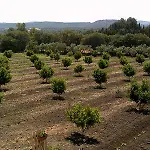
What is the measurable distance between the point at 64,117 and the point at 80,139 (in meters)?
5.12

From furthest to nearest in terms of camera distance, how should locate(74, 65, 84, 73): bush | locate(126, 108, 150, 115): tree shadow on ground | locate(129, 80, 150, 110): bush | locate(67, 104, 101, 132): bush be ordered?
locate(74, 65, 84, 73): bush, locate(126, 108, 150, 115): tree shadow on ground, locate(129, 80, 150, 110): bush, locate(67, 104, 101, 132): bush

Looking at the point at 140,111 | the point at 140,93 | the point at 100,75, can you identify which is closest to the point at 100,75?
the point at 100,75

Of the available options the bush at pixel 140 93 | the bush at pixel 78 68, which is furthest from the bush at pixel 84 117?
the bush at pixel 78 68

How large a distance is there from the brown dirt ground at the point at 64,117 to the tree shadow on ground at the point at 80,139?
19 centimetres

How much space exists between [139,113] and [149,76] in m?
21.1

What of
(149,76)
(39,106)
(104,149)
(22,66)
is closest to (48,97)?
(39,106)

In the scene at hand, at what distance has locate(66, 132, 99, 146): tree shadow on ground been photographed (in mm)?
20708

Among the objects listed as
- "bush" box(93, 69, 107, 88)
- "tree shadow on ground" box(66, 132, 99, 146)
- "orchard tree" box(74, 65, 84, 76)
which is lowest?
"tree shadow on ground" box(66, 132, 99, 146)

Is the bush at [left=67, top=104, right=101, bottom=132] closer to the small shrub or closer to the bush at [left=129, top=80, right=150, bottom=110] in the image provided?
the bush at [left=129, top=80, right=150, bottom=110]

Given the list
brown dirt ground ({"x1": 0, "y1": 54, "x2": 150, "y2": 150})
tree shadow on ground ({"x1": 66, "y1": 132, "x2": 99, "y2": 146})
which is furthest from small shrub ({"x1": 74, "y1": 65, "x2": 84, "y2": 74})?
tree shadow on ground ({"x1": 66, "y1": 132, "x2": 99, "y2": 146})

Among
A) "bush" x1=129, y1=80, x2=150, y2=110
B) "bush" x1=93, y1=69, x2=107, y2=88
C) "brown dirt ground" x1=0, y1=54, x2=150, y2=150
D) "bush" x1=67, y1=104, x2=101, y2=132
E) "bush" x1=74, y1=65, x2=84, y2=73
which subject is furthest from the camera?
"bush" x1=74, y1=65, x2=84, y2=73

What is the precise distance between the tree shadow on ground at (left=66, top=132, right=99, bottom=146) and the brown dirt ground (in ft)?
0.62

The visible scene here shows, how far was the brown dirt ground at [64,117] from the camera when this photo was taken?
20880mm

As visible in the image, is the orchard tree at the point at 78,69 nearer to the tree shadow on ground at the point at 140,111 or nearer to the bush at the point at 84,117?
the tree shadow on ground at the point at 140,111
